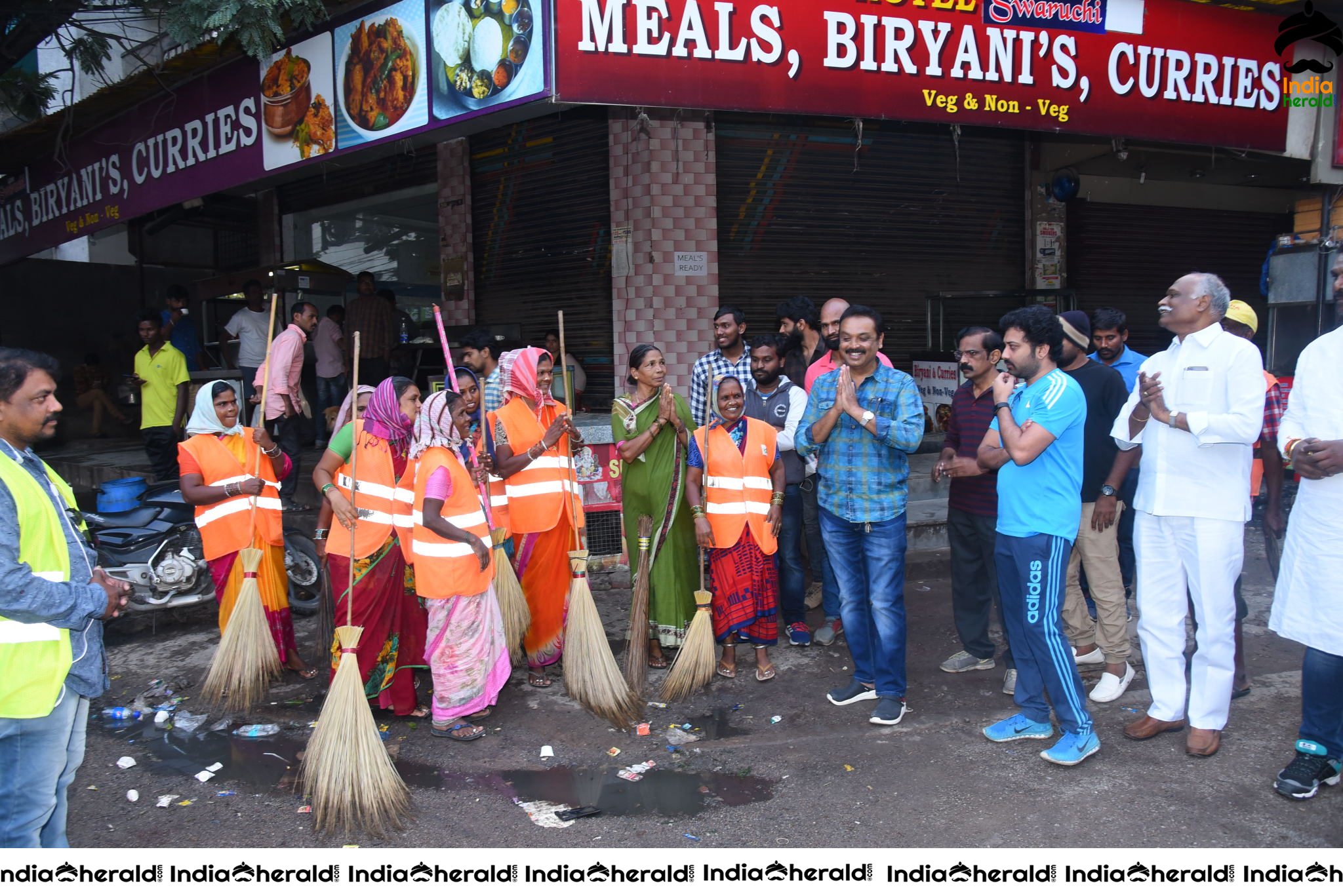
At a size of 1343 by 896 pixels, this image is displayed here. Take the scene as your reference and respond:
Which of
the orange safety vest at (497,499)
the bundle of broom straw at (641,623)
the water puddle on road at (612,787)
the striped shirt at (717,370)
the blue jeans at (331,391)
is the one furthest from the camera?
the blue jeans at (331,391)

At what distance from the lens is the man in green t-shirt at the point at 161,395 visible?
854 centimetres

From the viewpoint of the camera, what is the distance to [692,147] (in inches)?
351

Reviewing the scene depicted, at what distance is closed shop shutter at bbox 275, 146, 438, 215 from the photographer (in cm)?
1104

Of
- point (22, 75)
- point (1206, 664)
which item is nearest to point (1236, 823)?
point (1206, 664)

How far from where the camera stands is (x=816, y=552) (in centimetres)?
622

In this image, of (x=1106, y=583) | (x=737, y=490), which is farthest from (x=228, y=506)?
(x=1106, y=583)

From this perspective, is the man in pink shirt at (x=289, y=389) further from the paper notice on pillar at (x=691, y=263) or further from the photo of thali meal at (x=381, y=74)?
the paper notice on pillar at (x=691, y=263)

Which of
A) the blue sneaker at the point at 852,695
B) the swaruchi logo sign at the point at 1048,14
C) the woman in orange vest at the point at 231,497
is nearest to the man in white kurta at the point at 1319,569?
the blue sneaker at the point at 852,695

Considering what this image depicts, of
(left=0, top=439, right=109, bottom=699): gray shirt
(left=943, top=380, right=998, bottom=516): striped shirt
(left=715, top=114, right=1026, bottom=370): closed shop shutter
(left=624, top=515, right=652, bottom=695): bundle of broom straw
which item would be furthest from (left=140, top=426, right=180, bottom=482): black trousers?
(left=943, top=380, right=998, bottom=516): striped shirt

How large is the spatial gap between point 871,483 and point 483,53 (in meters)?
4.16

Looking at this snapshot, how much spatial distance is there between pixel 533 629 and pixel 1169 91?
6.67 m

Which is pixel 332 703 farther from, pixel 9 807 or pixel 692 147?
pixel 692 147

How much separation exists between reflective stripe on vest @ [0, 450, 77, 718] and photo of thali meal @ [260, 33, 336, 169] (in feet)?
18.7

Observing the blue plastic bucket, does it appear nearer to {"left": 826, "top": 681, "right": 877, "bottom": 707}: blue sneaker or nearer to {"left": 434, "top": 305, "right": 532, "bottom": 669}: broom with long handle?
{"left": 434, "top": 305, "right": 532, "bottom": 669}: broom with long handle
